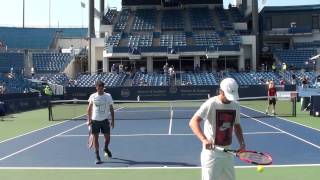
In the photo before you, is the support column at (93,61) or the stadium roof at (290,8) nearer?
the support column at (93,61)

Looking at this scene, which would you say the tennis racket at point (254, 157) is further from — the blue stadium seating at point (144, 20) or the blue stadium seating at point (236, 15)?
the blue stadium seating at point (236, 15)

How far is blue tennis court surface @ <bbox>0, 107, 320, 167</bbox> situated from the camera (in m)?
12.9

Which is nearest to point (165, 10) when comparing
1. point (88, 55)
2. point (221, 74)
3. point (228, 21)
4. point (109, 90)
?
point (228, 21)

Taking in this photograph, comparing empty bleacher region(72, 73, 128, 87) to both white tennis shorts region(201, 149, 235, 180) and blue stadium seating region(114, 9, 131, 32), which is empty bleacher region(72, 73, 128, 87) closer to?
blue stadium seating region(114, 9, 131, 32)

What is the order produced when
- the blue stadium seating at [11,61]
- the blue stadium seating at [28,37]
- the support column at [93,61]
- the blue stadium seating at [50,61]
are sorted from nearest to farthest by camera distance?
the blue stadium seating at [11,61], the support column at [93,61], the blue stadium seating at [50,61], the blue stadium seating at [28,37]

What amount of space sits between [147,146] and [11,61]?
44405 mm

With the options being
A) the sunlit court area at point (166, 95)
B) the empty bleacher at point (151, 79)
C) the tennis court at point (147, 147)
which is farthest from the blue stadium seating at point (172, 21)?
the tennis court at point (147, 147)

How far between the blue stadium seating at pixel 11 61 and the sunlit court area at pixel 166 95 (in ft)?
0.42

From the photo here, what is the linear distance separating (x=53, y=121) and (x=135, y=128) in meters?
6.15

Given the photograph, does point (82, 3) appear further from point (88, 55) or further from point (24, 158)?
point (24, 158)

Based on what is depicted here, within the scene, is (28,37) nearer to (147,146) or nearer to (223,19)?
(223,19)

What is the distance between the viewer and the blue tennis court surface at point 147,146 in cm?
1288

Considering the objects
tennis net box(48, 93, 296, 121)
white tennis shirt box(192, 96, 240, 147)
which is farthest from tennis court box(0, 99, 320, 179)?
tennis net box(48, 93, 296, 121)

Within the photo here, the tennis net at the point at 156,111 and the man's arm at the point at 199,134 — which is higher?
the man's arm at the point at 199,134
